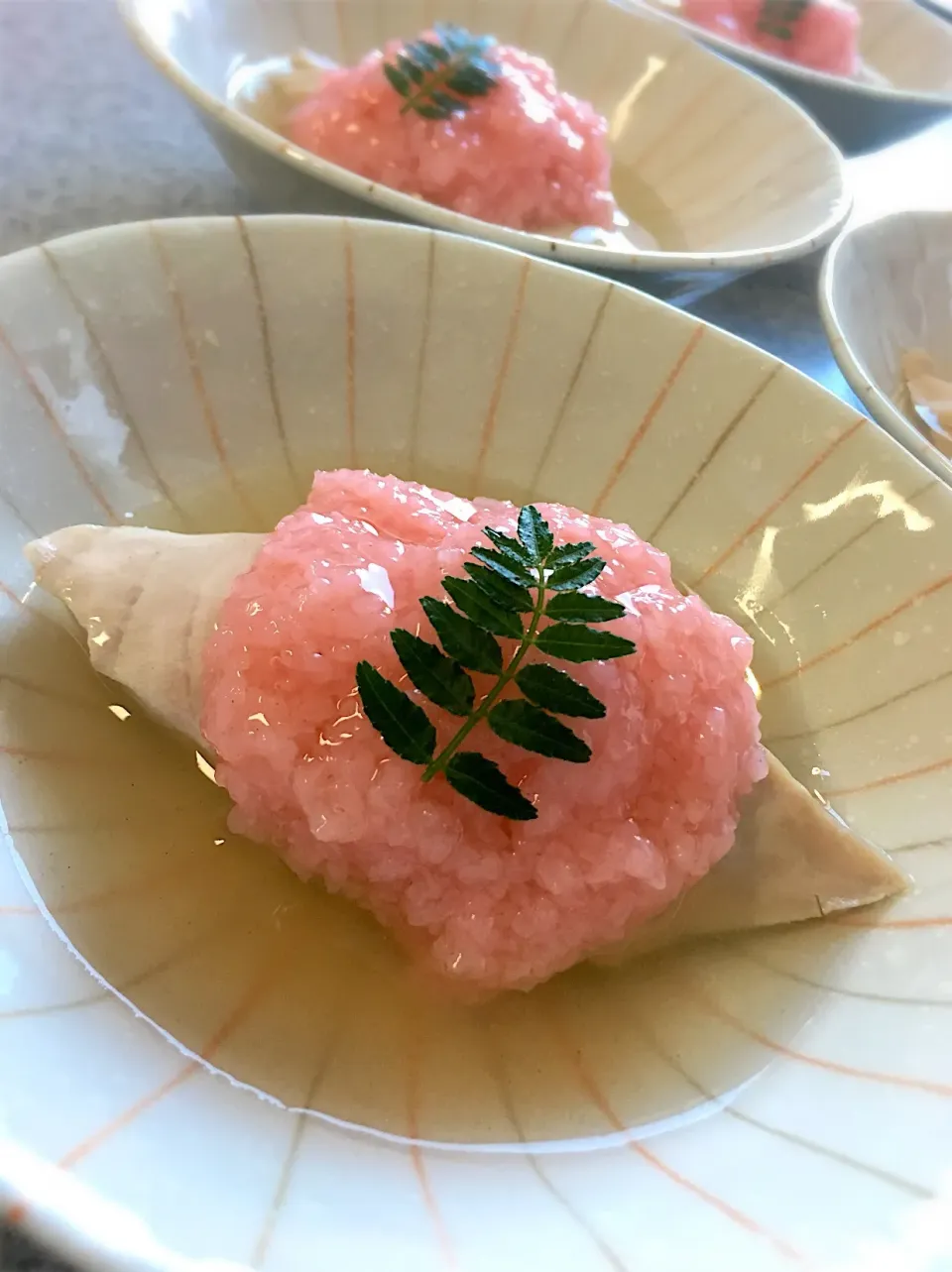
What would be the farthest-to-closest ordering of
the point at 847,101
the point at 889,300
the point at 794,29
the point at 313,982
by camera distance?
the point at 794,29 < the point at 847,101 < the point at 889,300 < the point at 313,982

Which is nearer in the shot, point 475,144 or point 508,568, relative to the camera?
point 508,568

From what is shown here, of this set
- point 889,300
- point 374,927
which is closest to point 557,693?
point 374,927

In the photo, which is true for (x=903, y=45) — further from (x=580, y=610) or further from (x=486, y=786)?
(x=486, y=786)

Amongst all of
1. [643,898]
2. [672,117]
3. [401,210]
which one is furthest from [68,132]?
[643,898]

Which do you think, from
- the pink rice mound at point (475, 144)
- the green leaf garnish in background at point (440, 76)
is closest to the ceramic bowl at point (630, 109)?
the pink rice mound at point (475, 144)

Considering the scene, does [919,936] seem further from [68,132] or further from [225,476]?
[68,132]

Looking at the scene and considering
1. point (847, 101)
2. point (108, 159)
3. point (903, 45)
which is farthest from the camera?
point (903, 45)
